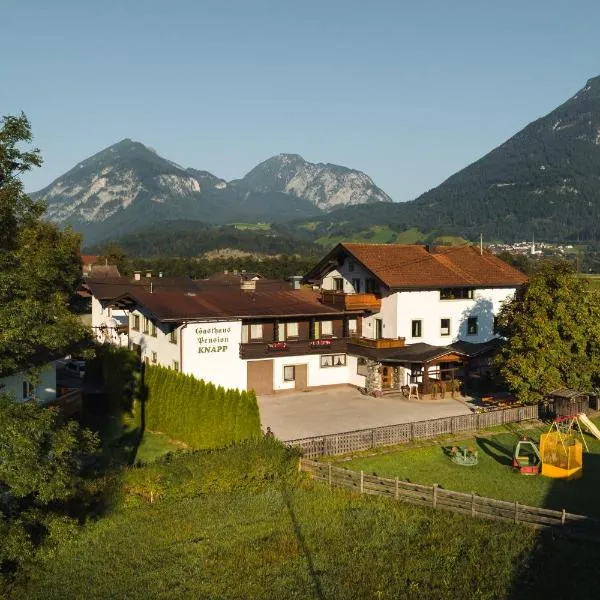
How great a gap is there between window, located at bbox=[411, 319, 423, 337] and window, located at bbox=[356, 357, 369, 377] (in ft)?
12.6

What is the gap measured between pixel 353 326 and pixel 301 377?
5574 millimetres

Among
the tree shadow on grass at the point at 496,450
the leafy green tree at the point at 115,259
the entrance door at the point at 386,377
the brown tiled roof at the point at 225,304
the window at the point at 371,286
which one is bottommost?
the tree shadow on grass at the point at 496,450

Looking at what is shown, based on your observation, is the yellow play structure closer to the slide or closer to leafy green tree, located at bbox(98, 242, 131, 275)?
the slide

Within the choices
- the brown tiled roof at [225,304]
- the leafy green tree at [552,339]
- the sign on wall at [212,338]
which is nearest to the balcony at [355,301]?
the brown tiled roof at [225,304]

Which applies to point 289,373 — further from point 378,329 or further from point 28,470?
point 28,470

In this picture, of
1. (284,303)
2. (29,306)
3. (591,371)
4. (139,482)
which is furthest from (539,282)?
(29,306)

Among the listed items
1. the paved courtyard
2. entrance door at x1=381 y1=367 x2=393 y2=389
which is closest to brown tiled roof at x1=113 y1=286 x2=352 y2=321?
entrance door at x1=381 y1=367 x2=393 y2=389

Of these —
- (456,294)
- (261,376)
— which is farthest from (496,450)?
(456,294)

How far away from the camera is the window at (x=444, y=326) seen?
137ft

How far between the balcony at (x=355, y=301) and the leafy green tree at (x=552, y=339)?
9778mm

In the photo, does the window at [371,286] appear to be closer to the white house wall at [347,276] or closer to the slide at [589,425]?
the white house wall at [347,276]

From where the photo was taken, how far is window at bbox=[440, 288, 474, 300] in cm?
4203

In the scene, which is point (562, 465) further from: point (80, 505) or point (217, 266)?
point (217, 266)

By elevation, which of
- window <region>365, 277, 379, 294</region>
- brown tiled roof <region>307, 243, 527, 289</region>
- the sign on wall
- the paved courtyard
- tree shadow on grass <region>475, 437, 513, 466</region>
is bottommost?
tree shadow on grass <region>475, 437, 513, 466</region>
